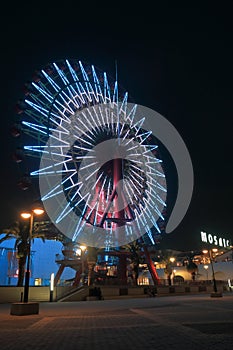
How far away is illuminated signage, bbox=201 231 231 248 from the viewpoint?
81.8m

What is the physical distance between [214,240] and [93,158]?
60.3 metres

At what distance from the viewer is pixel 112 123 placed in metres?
39.0

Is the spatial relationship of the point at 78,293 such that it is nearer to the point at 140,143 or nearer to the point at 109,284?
the point at 109,284

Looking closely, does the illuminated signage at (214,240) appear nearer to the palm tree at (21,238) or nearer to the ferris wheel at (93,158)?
the ferris wheel at (93,158)

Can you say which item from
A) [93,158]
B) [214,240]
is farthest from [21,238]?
[214,240]

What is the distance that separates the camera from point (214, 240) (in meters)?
85.8

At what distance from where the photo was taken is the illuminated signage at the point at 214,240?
81.8 m

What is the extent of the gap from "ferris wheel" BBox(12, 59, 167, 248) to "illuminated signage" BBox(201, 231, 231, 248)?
4262 cm

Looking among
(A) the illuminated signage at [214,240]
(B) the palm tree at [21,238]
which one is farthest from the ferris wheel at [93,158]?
(A) the illuminated signage at [214,240]

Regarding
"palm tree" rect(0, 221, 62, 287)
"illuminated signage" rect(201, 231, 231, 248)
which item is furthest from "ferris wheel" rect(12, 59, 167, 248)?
"illuminated signage" rect(201, 231, 231, 248)

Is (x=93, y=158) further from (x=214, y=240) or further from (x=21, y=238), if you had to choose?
(x=214, y=240)

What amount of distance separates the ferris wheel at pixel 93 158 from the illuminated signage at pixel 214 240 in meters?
42.6

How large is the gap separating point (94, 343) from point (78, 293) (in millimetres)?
27376

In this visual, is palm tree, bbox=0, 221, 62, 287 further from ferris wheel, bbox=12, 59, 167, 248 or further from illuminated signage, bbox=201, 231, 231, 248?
illuminated signage, bbox=201, 231, 231, 248
